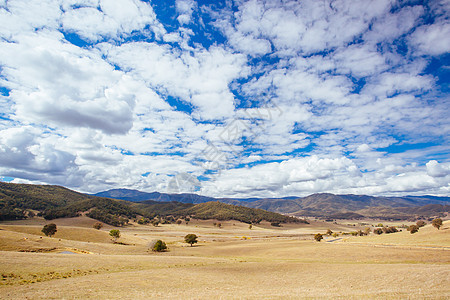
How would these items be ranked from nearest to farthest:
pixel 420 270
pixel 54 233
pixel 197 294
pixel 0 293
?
1. pixel 0 293
2. pixel 197 294
3. pixel 420 270
4. pixel 54 233

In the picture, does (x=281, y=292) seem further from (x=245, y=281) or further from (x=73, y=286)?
(x=73, y=286)

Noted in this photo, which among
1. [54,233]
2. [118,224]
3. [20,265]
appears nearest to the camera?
[20,265]

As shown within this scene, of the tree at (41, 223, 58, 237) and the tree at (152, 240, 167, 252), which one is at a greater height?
the tree at (41, 223, 58, 237)

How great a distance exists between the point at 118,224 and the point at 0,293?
140 metres

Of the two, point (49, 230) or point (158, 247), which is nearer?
point (158, 247)

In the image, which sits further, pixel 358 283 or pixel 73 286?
pixel 358 283

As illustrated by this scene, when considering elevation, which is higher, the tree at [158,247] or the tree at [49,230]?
the tree at [49,230]

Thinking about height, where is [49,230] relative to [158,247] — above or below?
above

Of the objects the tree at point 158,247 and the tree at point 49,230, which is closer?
the tree at point 158,247

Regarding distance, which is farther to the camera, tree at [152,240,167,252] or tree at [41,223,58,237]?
tree at [41,223,58,237]

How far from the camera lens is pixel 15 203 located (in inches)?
5846

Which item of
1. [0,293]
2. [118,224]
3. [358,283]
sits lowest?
[118,224]

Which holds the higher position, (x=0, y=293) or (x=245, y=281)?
(x=0, y=293)

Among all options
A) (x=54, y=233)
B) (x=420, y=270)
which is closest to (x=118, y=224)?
(x=54, y=233)
